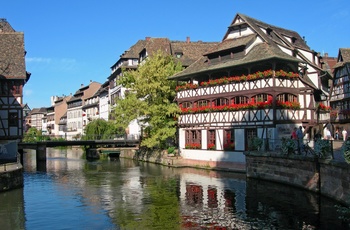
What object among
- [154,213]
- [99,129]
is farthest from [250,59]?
[99,129]

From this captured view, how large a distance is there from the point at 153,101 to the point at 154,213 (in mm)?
24863

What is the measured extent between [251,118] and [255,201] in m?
12.3

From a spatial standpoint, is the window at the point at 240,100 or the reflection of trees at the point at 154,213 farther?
the window at the point at 240,100

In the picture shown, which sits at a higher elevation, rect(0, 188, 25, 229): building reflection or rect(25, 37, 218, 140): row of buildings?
rect(25, 37, 218, 140): row of buildings

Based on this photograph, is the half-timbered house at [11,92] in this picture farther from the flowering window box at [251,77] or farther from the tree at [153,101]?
the flowering window box at [251,77]

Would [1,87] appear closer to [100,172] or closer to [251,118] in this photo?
[100,172]

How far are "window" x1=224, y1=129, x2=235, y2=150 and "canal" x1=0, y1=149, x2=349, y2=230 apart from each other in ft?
11.1

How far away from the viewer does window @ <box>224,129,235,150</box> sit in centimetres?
3525

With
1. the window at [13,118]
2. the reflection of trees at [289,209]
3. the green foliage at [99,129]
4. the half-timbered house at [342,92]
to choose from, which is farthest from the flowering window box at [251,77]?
the green foliage at [99,129]

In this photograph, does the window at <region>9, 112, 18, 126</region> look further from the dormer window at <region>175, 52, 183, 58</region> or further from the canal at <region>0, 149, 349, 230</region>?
the dormer window at <region>175, 52, 183, 58</region>

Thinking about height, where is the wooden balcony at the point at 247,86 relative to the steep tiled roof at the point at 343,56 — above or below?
below

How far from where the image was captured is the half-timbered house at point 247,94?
32562mm

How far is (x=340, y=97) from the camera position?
176ft

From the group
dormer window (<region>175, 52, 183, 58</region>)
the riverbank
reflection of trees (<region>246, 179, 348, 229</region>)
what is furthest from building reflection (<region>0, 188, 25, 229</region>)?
dormer window (<region>175, 52, 183, 58</region>)
